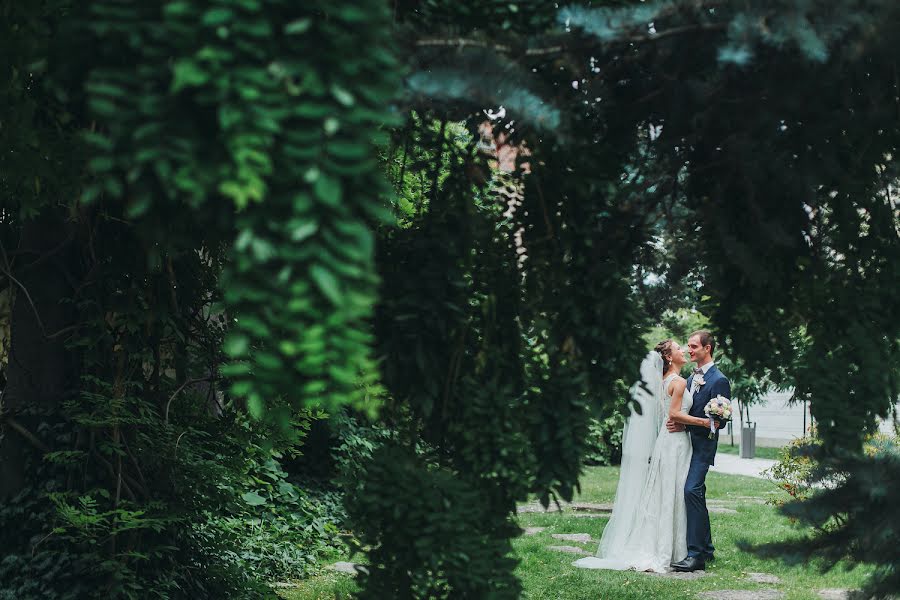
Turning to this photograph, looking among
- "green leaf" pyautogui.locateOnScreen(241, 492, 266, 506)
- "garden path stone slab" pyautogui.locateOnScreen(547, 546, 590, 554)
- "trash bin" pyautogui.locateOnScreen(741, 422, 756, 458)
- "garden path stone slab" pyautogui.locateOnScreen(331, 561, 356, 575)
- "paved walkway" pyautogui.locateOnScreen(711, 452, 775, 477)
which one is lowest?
"garden path stone slab" pyautogui.locateOnScreen(331, 561, 356, 575)

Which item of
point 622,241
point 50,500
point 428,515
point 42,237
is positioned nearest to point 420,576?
point 428,515

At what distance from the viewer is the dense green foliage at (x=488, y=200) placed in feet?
5.04

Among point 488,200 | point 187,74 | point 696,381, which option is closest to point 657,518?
point 696,381

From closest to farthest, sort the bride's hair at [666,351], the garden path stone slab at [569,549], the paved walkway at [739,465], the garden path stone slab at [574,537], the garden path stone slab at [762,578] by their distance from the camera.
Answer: the garden path stone slab at [762,578], the bride's hair at [666,351], the garden path stone slab at [569,549], the garden path stone slab at [574,537], the paved walkway at [739,465]

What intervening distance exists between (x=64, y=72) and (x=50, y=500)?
3.57 metres

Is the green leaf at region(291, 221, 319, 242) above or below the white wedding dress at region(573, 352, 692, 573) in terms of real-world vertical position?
above

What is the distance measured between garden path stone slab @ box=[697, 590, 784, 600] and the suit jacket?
1.31 meters

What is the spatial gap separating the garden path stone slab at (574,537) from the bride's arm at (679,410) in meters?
2.10

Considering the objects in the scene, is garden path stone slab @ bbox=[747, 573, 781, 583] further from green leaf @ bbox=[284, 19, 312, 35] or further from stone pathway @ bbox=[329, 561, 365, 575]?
green leaf @ bbox=[284, 19, 312, 35]

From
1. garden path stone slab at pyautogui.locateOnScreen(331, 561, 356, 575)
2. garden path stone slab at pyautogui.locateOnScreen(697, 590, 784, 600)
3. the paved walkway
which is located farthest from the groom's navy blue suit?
the paved walkway

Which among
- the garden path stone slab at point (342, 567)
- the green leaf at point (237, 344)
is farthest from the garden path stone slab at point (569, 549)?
the green leaf at point (237, 344)

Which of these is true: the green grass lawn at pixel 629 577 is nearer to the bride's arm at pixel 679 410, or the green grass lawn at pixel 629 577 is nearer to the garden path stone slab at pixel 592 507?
the bride's arm at pixel 679 410

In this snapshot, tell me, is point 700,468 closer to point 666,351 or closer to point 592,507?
point 666,351

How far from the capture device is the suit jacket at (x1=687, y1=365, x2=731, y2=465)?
798cm
